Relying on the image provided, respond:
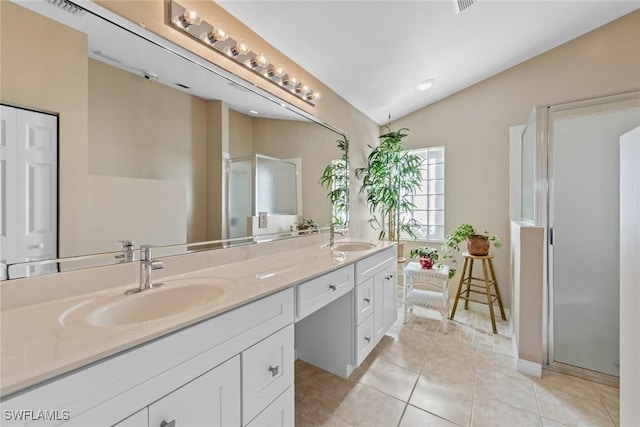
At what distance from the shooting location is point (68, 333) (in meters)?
0.66

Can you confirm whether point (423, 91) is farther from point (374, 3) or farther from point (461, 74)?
point (374, 3)

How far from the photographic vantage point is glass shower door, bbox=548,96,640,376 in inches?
72.9

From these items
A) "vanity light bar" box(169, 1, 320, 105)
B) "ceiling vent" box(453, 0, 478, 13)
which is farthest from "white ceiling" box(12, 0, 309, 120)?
"ceiling vent" box(453, 0, 478, 13)

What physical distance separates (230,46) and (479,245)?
8.55 feet

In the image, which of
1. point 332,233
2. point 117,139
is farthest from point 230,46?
point 332,233

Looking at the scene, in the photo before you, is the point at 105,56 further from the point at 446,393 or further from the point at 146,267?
the point at 446,393

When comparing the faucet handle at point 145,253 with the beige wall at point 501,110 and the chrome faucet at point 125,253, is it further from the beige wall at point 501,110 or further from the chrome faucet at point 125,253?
the beige wall at point 501,110

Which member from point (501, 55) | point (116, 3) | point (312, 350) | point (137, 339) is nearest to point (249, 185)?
point (116, 3)

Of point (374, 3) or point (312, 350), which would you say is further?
point (312, 350)

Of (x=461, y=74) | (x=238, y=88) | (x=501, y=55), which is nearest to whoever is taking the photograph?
(x=238, y=88)

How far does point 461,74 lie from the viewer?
8.86 feet

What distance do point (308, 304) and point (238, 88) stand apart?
1267 millimetres

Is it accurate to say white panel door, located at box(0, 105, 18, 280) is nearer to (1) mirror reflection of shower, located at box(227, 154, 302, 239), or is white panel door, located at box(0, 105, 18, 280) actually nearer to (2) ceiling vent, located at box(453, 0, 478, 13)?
(1) mirror reflection of shower, located at box(227, 154, 302, 239)

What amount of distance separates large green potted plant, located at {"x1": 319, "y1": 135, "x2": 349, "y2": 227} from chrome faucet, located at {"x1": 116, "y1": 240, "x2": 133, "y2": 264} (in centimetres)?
152
